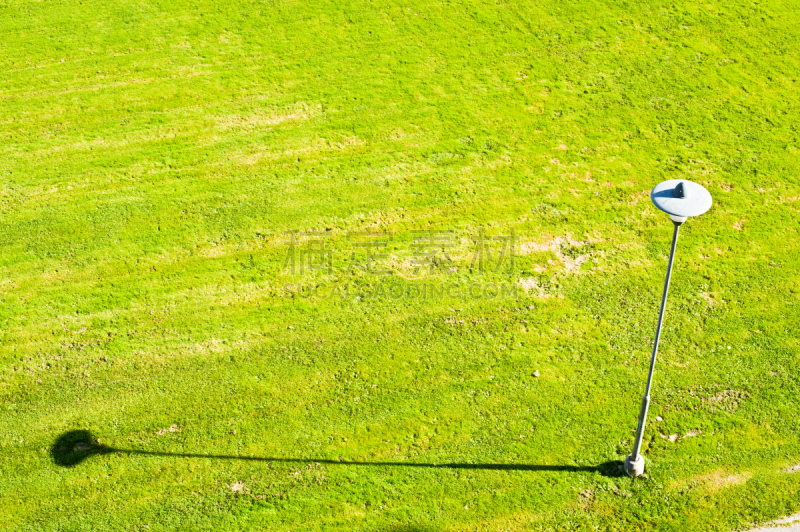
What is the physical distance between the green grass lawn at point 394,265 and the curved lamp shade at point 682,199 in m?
4.27

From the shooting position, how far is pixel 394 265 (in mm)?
13922

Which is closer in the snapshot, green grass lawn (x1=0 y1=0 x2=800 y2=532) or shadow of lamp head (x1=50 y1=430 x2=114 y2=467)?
green grass lawn (x1=0 y1=0 x2=800 y2=532)

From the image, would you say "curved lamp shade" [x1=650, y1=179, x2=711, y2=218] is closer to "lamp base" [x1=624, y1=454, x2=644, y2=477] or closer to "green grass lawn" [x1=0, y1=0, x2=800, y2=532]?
"lamp base" [x1=624, y1=454, x2=644, y2=477]

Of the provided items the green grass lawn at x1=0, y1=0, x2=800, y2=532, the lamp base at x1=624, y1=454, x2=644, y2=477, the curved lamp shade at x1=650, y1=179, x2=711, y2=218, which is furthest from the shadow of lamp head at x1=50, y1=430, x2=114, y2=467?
the curved lamp shade at x1=650, y1=179, x2=711, y2=218

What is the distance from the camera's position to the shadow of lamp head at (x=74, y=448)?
11062mm

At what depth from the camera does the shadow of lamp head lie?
11062 mm

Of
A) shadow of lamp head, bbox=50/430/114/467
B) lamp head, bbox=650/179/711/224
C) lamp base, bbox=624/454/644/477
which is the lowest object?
shadow of lamp head, bbox=50/430/114/467

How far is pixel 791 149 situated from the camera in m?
16.4

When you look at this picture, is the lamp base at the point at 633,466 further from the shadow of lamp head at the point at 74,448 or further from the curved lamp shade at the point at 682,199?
the shadow of lamp head at the point at 74,448

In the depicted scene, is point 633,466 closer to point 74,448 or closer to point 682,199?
point 682,199

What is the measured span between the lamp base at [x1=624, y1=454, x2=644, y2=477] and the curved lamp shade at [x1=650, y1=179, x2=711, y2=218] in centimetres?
416

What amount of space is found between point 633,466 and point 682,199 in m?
4.41

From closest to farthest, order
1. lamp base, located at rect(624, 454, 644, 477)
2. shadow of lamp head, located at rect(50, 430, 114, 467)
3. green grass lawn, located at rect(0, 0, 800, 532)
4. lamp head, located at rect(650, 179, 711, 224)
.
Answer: lamp head, located at rect(650, 179, 711, 224)
lamp base, located at rect(624, 454, 644, 477)
green grass lawn, located at rect(0, 0, 800, 532)
shadow of lamp head, located at rect(50, 430, 114, 467)

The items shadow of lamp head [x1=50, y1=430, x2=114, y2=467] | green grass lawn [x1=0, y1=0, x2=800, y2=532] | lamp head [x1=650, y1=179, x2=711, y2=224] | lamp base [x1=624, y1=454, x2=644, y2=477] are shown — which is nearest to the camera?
lamp head [x1=650, y1=179, x2=711, y2=224]
